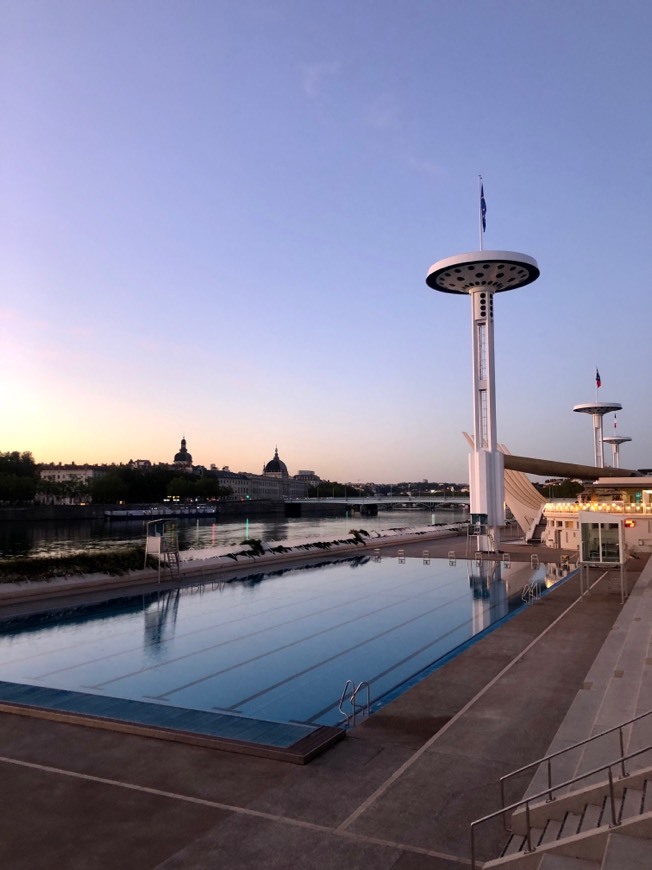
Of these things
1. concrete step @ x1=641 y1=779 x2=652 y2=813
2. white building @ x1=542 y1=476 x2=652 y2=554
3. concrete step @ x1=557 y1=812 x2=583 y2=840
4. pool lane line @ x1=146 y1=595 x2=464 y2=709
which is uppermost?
white building @ x1=542 y1=476 x2=652 y2=554

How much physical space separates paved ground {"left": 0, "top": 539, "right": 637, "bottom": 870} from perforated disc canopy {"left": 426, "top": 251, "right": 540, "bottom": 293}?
97.6 ft

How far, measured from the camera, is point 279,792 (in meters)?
7.47

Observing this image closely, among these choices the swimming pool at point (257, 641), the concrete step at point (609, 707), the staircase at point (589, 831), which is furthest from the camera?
the swimming pool at point (257, 641)

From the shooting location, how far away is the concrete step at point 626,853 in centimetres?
Result: 513

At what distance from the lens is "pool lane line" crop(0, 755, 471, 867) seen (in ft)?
20.2

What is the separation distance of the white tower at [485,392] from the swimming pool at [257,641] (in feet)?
34.6

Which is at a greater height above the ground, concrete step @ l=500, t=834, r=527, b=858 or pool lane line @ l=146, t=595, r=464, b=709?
concrete step @ l=500, t=834, r=527, b=858

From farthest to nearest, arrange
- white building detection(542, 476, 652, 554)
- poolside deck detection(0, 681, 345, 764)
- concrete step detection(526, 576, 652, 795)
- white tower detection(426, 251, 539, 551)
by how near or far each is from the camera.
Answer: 1. white tower detection(426, 251, 539, 551)
2. white building detection(542, 476, 652, 554)
3. poolside deck detection(0, 681, 345, 764)
4. concrete step detection(526, 576, 652, 795)

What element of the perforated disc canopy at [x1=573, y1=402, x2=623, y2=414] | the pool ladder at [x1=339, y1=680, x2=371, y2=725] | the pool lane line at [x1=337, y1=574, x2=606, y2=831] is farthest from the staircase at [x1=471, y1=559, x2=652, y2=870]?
the perforated disc canopy at [x1=573, y1=402, x2=623, y2=414]

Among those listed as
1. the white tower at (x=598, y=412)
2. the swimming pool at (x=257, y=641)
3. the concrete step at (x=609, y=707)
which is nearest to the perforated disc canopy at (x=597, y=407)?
the white tower at (x=598, y=412)

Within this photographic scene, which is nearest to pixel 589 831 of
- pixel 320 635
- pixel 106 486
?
pixel 320 635

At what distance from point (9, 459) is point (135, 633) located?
399 feet

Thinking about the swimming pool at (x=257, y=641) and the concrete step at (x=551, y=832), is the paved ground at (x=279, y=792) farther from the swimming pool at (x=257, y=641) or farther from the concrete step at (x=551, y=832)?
the swimming pool at (x=257, y=641)

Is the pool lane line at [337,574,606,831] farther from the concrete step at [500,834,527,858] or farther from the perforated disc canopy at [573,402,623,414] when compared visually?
the perforated disc canopy at [573,402,623,414]
